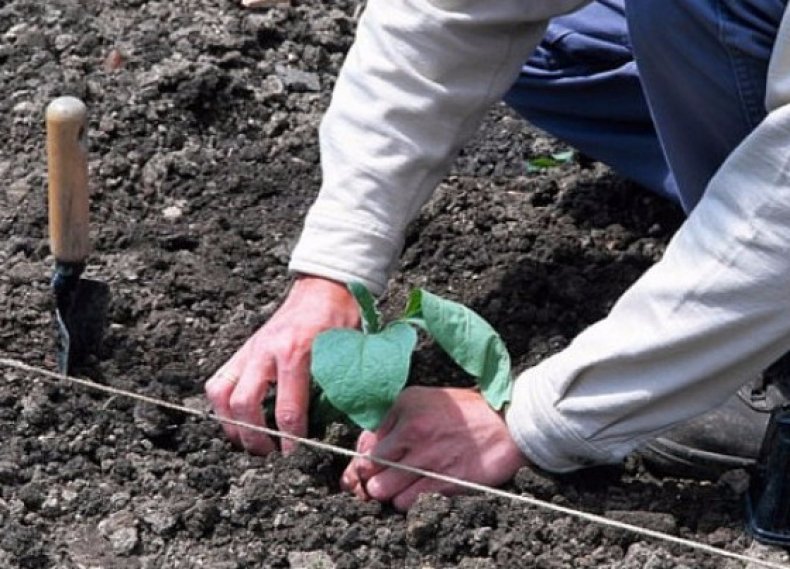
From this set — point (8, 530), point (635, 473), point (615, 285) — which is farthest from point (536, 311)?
point (8, 530)

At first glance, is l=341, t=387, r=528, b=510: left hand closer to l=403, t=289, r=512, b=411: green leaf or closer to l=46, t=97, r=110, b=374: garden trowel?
l=403, t=289, r=512, b=411: green leaf

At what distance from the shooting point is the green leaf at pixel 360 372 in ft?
5.78

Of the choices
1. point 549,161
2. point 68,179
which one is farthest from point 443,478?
point 549,161

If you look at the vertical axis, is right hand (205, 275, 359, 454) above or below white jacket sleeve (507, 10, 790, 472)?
below

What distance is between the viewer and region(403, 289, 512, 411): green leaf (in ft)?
6.04

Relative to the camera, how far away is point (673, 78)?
72.5 inches

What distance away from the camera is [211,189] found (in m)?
2.39

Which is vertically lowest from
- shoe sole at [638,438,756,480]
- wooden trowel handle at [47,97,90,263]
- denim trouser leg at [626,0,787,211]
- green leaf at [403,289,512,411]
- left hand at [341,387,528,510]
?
shoe sole at [638,438,756,480]

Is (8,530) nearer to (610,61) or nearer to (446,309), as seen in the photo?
(446,309)

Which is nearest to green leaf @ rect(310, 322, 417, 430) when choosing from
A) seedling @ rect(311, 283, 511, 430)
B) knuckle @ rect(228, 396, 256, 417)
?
seedling @ rect(311, 283, 511, 430)

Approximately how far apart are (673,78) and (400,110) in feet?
0.98

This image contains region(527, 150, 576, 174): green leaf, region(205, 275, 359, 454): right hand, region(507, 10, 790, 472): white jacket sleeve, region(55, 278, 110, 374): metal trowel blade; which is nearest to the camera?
region(507, 10, 790, 472): white jacket sleeve

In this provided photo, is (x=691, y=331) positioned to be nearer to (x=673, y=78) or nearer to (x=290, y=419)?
(x=673, y=78)

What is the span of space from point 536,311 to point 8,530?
27.3 inches
